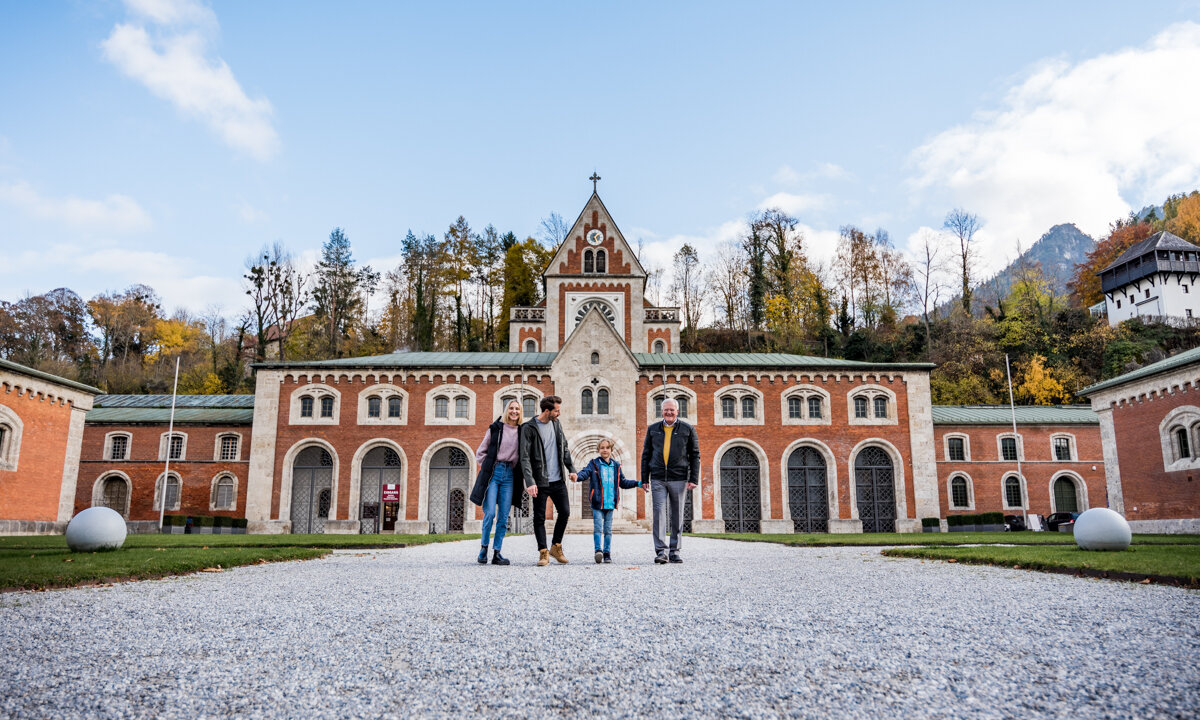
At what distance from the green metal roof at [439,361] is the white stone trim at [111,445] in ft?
25.9

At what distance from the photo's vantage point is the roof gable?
42.5m

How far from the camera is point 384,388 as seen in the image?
108ft

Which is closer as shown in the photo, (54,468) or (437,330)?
(54,468)

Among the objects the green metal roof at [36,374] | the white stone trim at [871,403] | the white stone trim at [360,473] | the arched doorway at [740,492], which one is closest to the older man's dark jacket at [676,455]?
the green metal roof at [36,374]

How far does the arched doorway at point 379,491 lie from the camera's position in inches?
1248

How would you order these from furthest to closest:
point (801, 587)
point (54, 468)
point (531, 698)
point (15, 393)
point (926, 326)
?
point (926, 326) < point (54, 468) < point (15, 393) < point (801, 587) < point (531, 698)

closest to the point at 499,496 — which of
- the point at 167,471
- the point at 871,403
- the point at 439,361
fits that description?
the point at 439,361

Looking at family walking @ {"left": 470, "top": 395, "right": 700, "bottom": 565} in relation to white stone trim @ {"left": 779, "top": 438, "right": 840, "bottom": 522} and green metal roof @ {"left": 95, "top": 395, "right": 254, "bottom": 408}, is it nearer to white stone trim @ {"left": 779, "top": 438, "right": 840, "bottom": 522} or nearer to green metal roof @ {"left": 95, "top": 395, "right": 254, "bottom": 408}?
white stone trim @ {"left": 779, "top": 438, "right": 840, "bottom": 522}

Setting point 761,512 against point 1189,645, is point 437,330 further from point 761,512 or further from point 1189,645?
point 1189,645

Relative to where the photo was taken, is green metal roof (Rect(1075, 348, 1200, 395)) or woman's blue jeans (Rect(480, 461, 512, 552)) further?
green metal roof (Rect(1075, 348, 1200, 395))

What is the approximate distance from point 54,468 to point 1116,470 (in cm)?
3590

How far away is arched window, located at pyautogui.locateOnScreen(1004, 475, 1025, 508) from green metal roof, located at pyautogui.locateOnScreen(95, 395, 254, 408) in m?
38.8

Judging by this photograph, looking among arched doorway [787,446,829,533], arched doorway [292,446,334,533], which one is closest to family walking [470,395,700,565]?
arched doorway [787,446,829,533]

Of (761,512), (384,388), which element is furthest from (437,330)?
(761,512)
